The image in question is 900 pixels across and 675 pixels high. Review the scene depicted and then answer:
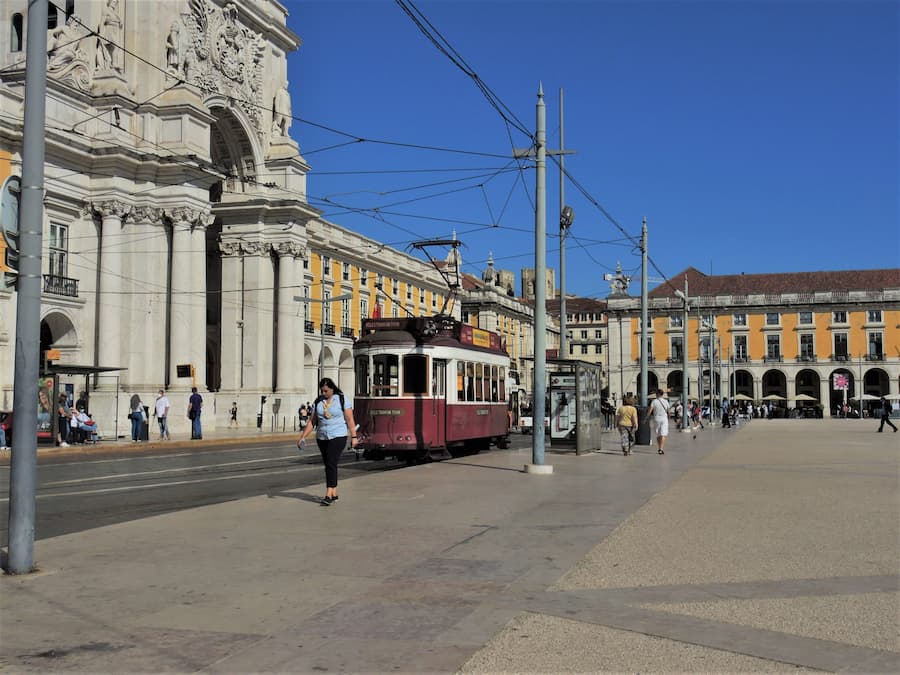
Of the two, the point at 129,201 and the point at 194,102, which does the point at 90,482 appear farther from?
the point at 194,102

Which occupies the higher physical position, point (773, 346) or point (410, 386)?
point (773, 346)

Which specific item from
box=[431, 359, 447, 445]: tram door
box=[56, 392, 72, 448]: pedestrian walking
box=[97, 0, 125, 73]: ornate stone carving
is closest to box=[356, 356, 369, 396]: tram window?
box=[431, 359, 447, 445]: tram door

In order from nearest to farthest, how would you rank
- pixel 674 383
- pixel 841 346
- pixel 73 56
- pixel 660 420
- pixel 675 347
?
pixel 660 420 < pixel 73 56 < pixel 841 346 < pixel 675 347 < pixel 674 383

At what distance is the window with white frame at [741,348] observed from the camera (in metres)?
108

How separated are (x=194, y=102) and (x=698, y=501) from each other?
1372 inches

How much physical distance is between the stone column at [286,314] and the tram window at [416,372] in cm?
2907

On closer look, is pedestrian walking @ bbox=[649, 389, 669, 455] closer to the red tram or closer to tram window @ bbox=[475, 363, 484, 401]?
tram window @ bbox=[475, 363, 484, 401]

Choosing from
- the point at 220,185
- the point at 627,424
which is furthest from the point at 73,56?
the point at 627,424

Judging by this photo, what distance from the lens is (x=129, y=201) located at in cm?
4034

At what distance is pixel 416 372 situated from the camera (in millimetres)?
20969

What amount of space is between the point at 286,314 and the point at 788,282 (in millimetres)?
77518

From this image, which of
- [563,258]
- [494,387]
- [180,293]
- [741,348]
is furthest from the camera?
[741,348]

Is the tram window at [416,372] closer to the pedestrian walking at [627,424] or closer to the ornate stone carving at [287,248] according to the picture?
the pedestrian walking at [627,424]

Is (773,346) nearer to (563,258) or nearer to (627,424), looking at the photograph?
(563,258)
